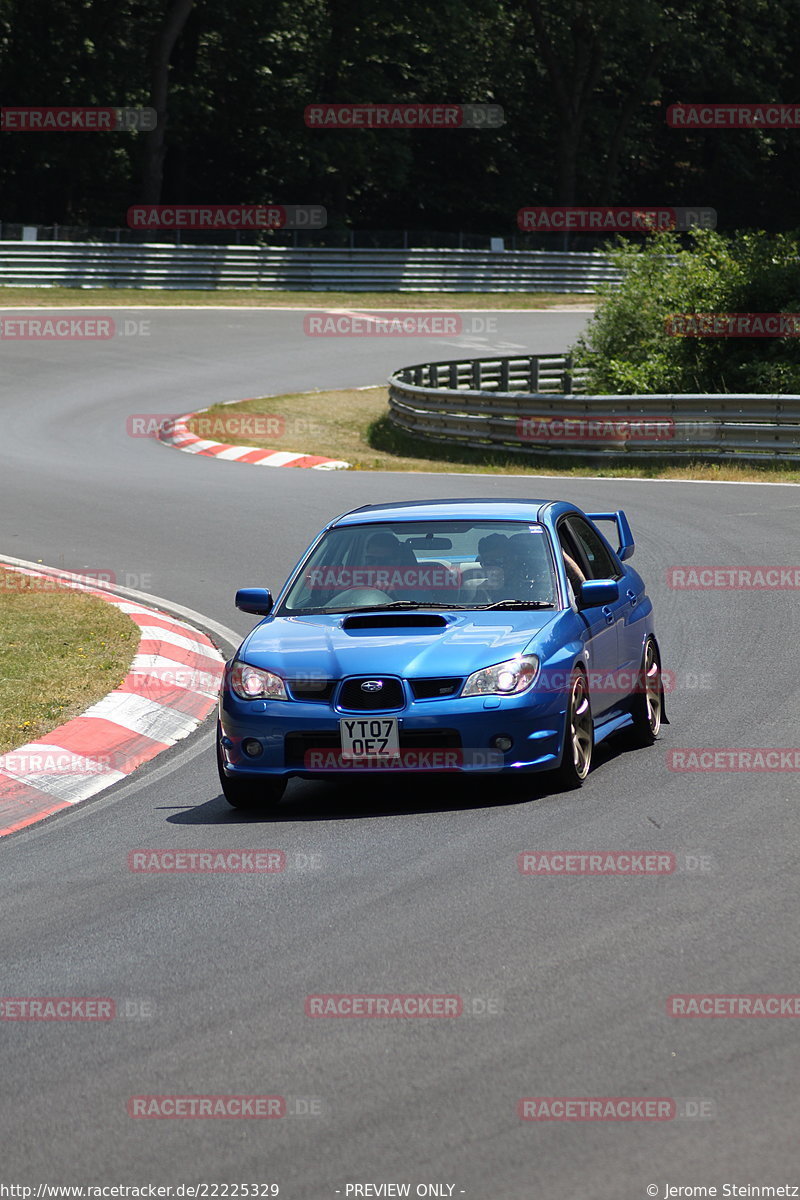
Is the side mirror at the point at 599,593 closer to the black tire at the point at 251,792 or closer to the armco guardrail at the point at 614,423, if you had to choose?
the black tire at the point at 251,792

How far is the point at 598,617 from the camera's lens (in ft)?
30.7

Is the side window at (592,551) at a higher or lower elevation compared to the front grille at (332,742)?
higher

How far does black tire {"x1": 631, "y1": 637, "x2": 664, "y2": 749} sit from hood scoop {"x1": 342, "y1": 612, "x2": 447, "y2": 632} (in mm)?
1553

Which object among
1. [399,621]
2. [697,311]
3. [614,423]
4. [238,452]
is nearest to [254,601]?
[399,621]

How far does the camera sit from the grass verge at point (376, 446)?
77.5 feet

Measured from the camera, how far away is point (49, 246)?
4534 cm

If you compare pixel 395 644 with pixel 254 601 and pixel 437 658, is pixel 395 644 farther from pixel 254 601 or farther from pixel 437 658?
pixel 254 601

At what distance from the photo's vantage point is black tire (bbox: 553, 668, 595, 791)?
8.41 m

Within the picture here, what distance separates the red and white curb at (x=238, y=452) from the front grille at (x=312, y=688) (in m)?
16.3

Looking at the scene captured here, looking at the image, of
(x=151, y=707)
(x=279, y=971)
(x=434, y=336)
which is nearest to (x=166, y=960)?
(x=279, y=971)

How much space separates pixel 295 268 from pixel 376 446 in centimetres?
2182

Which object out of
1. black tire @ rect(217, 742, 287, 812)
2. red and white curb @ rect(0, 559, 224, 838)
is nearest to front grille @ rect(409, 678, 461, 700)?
black tire @ rect(217, 742, 287, 812)

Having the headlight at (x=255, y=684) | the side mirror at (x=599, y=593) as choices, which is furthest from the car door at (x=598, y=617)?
the headlight at (x=255, y=684)

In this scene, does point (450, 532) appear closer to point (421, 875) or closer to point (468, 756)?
point (468, 756)
